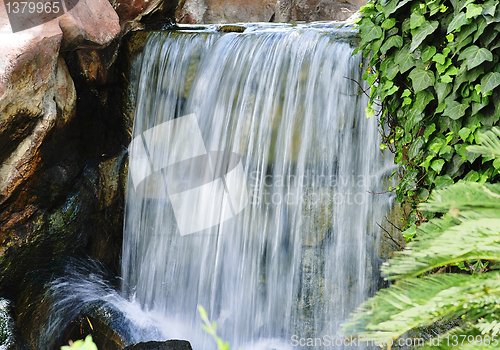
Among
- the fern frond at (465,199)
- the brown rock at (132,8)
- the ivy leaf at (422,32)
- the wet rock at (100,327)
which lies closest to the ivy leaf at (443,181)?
the ivy leaf at (422,32)

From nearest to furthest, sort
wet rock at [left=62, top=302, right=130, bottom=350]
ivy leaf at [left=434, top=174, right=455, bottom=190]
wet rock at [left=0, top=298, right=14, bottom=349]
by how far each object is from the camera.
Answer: ivy leaf at [left=434, top=174, right=455, bottom=190] → wet rock at [left=0, top=298, right=14, bottom=349] → wet rock at [left=62, top=302, right=130, bottom=350]

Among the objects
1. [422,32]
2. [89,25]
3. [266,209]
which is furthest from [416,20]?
[89,25]

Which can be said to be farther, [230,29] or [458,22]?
[230,29]

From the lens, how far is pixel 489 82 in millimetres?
2396

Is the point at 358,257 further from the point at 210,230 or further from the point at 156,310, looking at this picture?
the point at 156,310

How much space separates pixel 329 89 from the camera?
3895 millimetres

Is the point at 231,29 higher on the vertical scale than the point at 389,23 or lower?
higher

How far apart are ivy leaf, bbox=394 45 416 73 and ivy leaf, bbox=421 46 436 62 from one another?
92 mm

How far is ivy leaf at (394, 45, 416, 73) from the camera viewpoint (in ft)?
9.17

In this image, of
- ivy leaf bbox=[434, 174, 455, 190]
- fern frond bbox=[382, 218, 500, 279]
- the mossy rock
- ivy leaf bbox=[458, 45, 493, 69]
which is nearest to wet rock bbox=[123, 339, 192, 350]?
ivy leaf bbox=[434, 174, 455, 190]

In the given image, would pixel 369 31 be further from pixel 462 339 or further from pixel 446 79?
pixel 462 339

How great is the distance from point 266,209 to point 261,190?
20 cm

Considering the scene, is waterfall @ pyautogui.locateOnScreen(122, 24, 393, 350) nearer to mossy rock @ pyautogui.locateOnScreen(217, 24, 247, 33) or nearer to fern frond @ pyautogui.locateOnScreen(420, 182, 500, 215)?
mossy rock @ pyautogui.locateOnScreen(217, 24, 247, 33)

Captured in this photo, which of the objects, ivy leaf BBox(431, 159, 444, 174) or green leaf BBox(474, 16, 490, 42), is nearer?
green leaf BBox(474, 16, 490, 42)
